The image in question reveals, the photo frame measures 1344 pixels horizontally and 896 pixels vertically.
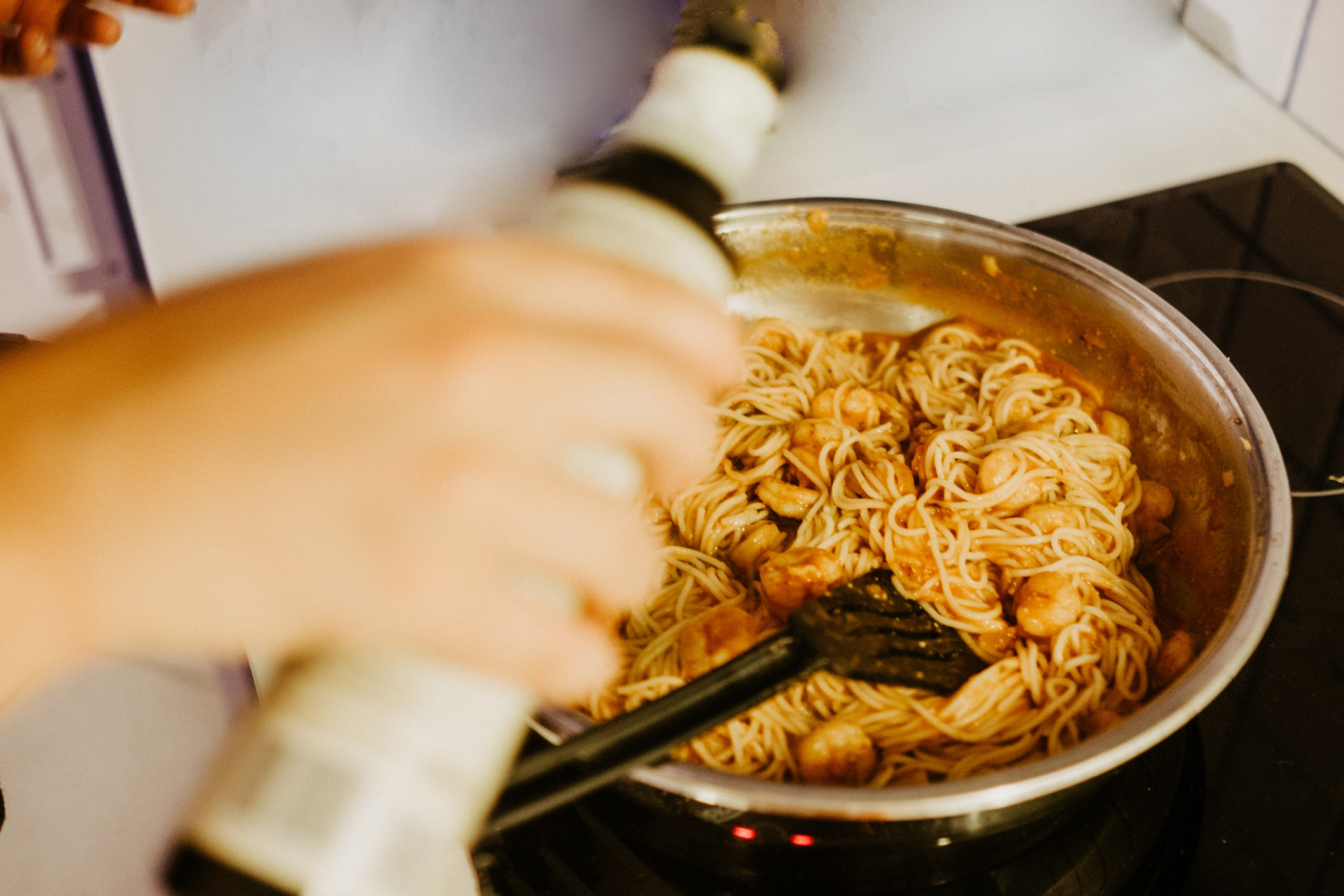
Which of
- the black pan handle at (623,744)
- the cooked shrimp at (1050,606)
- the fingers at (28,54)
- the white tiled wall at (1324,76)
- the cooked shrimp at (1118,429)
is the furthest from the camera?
the white tiled wall at (1324,76)

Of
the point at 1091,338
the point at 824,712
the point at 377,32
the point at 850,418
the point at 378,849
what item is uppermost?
the point at 377,32

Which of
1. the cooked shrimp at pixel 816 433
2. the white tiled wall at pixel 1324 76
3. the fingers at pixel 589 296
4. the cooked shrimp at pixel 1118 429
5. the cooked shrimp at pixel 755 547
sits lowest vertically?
the cooked shrimp at pixel 755 547

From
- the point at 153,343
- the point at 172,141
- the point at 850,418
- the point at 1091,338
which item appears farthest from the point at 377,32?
the point at 153,343

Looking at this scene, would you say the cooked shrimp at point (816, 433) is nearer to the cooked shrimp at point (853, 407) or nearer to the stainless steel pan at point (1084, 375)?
the cooked shrimp at point (853, 407)

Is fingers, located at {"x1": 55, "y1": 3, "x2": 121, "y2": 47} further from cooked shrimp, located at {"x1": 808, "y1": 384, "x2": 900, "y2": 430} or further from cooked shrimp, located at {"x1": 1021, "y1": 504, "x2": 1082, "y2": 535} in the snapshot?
cooked shrimp, located at {"x1": 1021, "y1": 504, "x2": 1082, "y2": 535}

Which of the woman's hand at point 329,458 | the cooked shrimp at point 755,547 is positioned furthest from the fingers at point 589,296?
the cooked shrimp at point 755,547

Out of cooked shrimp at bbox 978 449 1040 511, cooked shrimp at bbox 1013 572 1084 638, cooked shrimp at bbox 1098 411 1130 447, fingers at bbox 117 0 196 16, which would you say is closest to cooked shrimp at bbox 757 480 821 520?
cooked shrimp at bbox 978 449 1040 511

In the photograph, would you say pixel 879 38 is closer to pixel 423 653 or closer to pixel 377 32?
pixel 377 32
